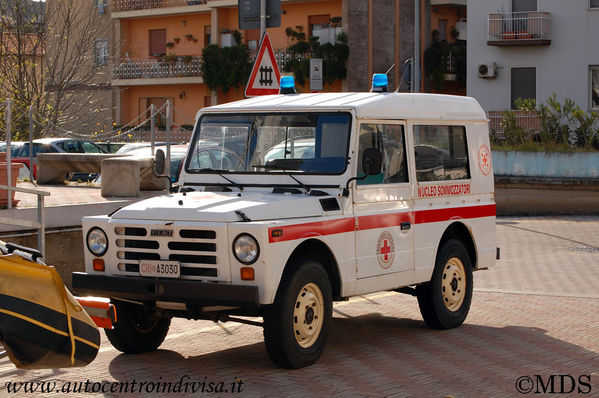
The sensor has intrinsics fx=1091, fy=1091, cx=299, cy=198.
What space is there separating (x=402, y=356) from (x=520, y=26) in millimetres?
32969

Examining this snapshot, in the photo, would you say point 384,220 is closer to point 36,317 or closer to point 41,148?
point 36,317

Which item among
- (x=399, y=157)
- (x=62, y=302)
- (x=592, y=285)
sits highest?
(x=399, y=157)

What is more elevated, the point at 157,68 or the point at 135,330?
the point at 157,68

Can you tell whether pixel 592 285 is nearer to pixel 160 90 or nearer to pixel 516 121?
pixel 516 121

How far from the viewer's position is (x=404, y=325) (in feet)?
38.0

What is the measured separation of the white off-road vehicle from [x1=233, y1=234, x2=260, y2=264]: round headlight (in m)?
0.01

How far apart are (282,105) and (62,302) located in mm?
4080

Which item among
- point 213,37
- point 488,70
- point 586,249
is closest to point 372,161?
point 586,249

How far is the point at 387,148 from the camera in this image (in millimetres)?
10484

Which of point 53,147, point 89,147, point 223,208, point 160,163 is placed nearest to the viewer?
point 223,208

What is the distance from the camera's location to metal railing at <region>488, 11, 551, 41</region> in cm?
4028

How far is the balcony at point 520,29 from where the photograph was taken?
40.3 meters

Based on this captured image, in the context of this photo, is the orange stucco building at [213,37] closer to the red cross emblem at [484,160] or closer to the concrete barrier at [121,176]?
the concrete barrier at [121,176]

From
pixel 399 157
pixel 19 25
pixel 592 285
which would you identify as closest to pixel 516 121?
pixel 19 25
